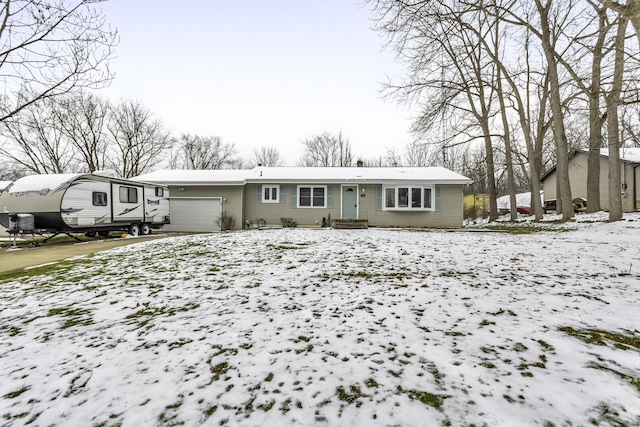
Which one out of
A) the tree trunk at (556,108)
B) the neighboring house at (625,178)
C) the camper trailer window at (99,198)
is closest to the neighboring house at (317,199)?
the tree trunk at (556,108)

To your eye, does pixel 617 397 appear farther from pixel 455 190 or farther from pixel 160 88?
pixel 160 88

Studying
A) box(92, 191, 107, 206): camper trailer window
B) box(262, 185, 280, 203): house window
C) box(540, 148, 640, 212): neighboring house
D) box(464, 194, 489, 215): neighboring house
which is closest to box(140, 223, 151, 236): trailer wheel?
box(92, 191, 107, 206): camper trailer window

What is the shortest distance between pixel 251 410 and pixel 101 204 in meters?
12.1

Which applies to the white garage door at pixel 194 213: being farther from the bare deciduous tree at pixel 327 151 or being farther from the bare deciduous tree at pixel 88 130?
the bare deciduous tree at pixel 327 151

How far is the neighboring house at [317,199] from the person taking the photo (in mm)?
14867

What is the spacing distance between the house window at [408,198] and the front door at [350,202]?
1599 millimetres

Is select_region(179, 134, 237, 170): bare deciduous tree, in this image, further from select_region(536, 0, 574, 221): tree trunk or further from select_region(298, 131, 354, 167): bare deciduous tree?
select_region(536, 0, 574, 221): tree trunk

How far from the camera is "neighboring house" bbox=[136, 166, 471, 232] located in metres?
14.9

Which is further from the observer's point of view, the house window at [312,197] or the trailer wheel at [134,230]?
the house window at [312,197]

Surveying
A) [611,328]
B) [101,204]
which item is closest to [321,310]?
[611,328]

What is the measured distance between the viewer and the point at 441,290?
3799mm

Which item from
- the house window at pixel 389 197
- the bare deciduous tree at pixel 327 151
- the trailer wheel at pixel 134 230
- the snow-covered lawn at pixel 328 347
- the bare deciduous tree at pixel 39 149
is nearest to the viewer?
the snow-covered lawn at pixel 328 347

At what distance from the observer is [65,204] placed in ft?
30.8

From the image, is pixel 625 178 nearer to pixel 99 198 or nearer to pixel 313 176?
pixel 313 176
